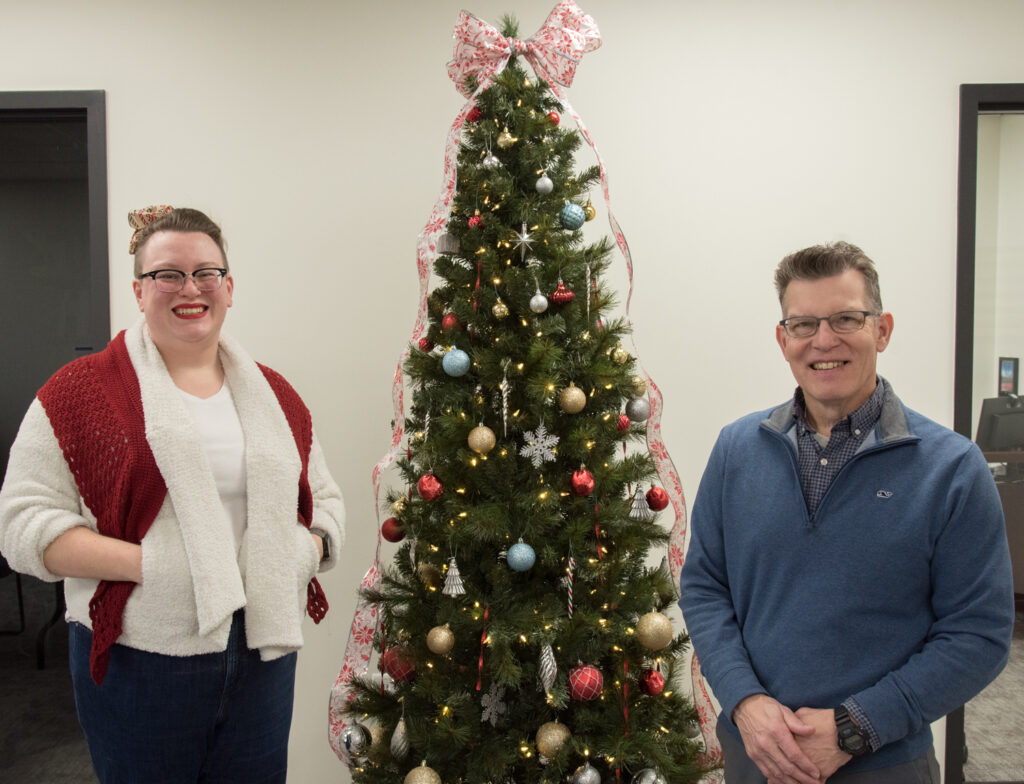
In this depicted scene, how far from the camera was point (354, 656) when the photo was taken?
1997mm

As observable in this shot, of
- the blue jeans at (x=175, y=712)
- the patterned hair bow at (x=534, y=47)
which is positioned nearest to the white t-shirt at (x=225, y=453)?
the blue jeans at (x=175, y=712)

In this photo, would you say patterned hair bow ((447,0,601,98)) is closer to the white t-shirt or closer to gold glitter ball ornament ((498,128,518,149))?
gold glitter ball ornament ((498,128,518,149))

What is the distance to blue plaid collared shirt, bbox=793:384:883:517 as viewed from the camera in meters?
1.34

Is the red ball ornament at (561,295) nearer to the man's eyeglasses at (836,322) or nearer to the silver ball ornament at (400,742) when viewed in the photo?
the man's eyeglasses at (836,322)

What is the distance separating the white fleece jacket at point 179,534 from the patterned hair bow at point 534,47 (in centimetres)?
104

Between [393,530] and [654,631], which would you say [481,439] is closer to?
[393,530]

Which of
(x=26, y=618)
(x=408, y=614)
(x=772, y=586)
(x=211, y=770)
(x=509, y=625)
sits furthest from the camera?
(x=26, y=618)

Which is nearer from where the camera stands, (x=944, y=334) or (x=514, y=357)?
(x=514, y=357)

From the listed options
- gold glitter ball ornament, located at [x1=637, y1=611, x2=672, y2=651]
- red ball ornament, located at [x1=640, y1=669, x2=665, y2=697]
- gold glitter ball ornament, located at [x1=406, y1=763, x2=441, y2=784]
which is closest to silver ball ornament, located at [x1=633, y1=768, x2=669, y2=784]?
red ball ornament, located at [x1=640, y1=669, x2=665, y2=697]

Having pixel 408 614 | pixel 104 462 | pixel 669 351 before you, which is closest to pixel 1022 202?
pixel 669 351

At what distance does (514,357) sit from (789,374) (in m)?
1.20

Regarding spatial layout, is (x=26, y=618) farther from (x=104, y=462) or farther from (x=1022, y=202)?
(x=1022, y=202)

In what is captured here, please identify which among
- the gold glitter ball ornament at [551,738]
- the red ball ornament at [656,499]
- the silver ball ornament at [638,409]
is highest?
the silver ball ornament at [638,409]

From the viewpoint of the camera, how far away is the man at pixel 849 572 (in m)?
1.22
